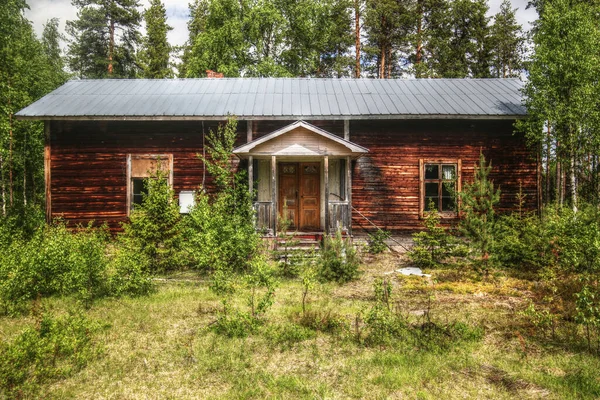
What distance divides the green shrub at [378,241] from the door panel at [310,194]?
5.98ft

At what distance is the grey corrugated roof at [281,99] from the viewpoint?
37.6 feet

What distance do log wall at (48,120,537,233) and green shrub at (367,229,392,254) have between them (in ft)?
1.19

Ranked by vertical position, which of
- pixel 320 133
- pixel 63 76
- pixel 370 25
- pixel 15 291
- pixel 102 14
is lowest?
pixel 15 291

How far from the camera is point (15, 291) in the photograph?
243 inches

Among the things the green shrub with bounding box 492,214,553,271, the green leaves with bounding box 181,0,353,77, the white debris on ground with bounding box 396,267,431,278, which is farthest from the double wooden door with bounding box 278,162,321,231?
the green leaves with bounding box 181,0,353,77

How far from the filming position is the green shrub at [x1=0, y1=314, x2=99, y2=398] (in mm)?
3809

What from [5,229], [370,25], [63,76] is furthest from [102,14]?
[5,229]

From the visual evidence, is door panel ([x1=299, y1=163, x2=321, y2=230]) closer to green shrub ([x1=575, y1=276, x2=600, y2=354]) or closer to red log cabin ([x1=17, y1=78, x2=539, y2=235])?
red log cabin ([x1=17, y1=78, x2=539, y2=235])

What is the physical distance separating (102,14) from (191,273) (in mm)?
28957

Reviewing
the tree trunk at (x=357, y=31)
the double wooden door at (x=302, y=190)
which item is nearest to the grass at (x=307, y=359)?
the double wooden door at (x=302, y=190)

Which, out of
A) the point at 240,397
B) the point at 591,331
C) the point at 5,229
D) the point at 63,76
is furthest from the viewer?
the point at 63,76

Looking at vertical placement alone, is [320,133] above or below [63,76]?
below

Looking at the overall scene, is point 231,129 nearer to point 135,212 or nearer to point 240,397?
point 135,212

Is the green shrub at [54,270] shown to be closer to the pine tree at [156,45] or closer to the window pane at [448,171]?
the window pane at [448,171]
